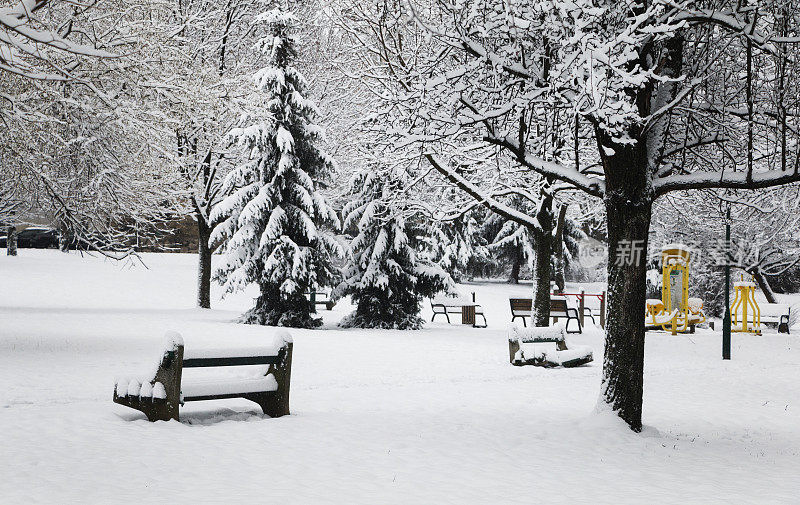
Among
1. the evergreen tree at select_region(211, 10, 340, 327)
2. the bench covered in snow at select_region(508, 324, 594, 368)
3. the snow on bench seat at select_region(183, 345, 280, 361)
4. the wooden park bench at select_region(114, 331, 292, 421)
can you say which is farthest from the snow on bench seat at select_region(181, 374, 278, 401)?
the evergreen tree at select_region(211, 10, 340, 327)

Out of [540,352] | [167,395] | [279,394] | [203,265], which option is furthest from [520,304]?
[167,395]

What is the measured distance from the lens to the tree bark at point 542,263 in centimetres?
1773

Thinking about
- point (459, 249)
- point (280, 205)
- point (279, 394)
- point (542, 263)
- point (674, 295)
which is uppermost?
point (280, 205)

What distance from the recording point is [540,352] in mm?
14648

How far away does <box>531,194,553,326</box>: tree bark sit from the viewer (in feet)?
58.2

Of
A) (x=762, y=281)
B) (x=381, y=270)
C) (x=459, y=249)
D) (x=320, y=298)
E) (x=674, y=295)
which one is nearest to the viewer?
(x=381, y=270)

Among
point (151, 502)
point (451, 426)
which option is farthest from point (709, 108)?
point (151, 502)

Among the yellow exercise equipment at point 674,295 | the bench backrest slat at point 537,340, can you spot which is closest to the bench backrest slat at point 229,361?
the bench backrest slat at point 537,340

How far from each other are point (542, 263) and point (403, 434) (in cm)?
1035

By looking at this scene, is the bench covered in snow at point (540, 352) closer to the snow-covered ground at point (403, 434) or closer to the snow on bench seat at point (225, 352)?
the snow-covered ground at point (403, 434)

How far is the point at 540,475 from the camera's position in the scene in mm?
6828

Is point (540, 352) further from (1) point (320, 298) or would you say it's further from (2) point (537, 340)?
(1) point (320, 298)

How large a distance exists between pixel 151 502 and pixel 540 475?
321cm

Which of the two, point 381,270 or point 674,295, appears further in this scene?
point 674,295
